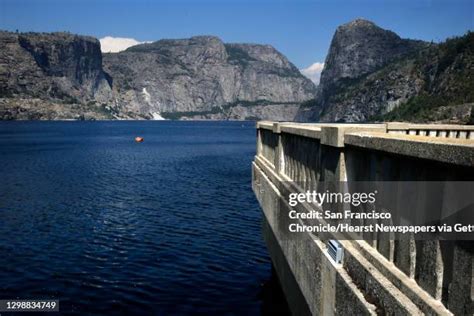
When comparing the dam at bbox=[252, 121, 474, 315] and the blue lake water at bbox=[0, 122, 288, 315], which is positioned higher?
the dam at bbox=[252, 121, 474, 315]

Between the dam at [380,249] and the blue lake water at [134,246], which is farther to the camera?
the blue lake water at [134,246]

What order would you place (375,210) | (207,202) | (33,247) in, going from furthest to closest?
1. (207,202)
2. (33,247)
3. (375,210)

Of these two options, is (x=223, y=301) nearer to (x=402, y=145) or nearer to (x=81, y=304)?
(x=81, y=304)

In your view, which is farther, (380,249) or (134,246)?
(134,246)

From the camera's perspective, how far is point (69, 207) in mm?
34000

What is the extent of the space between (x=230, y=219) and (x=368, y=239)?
79.6 feet

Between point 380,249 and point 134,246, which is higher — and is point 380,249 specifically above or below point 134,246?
above

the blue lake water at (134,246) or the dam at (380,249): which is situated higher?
the dam at (380,249)

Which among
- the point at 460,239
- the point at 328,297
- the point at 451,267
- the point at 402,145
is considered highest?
the point at 402,145

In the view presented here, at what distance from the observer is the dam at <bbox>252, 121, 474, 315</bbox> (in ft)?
15.5

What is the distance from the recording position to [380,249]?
670cm

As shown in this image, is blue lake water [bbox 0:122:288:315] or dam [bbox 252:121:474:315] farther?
blue lake water [bbox 0:122:288:315]

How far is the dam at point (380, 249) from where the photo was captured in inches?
186

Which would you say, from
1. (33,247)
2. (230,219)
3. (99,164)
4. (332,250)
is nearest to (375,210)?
(332,250)
